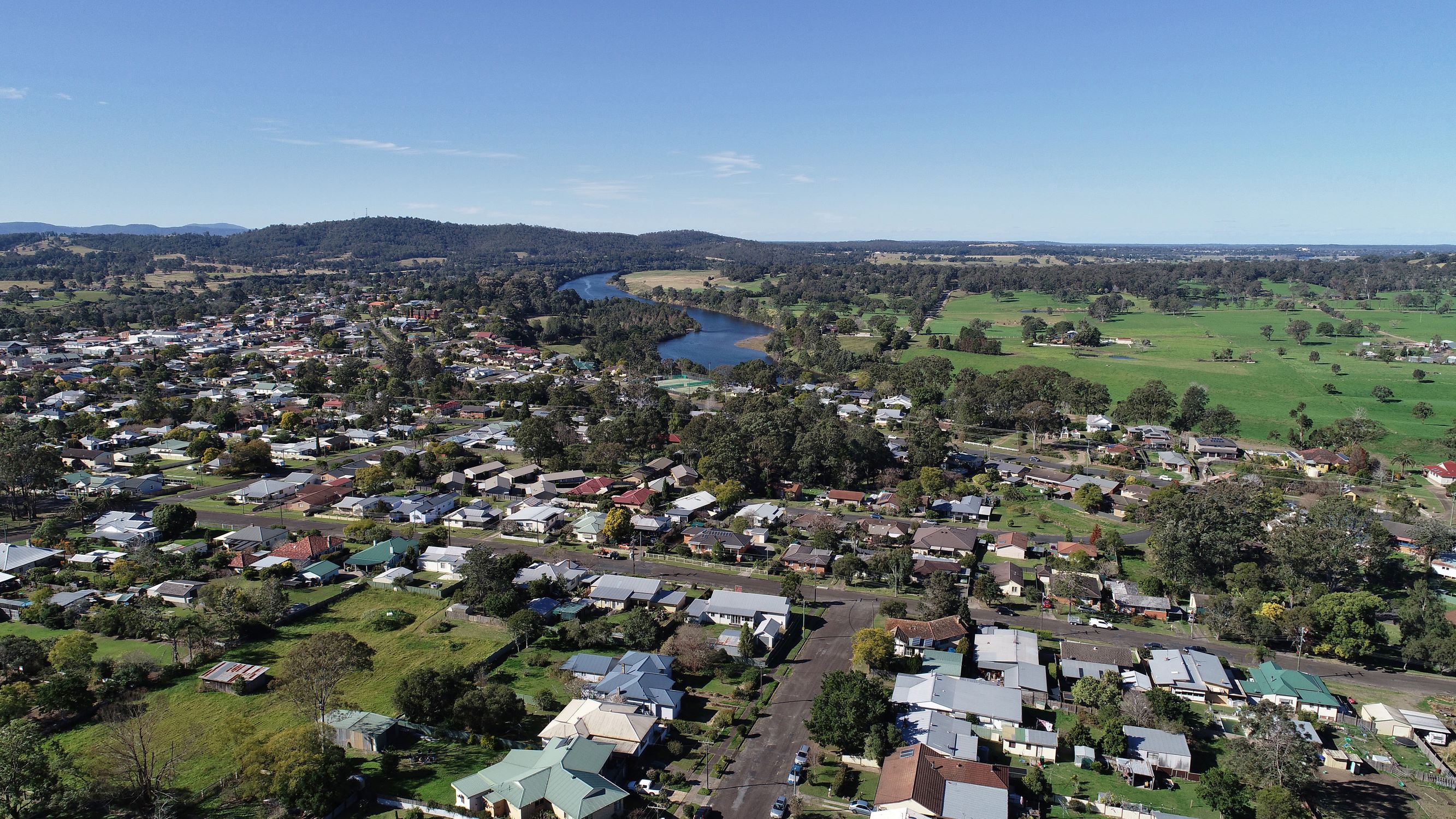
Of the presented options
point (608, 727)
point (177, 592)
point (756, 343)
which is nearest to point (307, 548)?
point (177, 592)

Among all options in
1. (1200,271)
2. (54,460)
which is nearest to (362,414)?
(54,460)

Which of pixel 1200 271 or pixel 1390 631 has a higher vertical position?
pixel 1200 271

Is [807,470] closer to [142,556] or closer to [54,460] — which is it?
[142,556]

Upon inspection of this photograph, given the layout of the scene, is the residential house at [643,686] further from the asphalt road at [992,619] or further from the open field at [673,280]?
the open field at [673,280]

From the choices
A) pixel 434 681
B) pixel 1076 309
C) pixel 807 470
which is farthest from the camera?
pixel 1076 309

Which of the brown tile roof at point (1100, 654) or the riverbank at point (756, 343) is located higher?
the riverbank at point (756, 343)

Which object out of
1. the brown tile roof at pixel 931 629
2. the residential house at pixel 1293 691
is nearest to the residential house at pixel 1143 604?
the residential house at pixel 1293 691

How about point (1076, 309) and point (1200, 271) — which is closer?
point (1076, 309)
